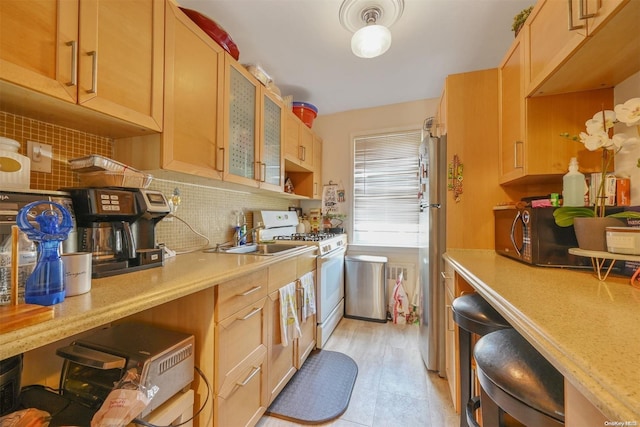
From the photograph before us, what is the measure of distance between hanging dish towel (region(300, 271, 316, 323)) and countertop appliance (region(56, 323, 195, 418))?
36.8 inches

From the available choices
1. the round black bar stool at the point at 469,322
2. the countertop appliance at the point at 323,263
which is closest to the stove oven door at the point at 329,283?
the countertop appliance at the point at 323,263

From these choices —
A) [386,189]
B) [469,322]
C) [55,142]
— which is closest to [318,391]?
[469,322]

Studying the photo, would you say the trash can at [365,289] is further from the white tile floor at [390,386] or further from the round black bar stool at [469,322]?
the round black bar stool at [469,322]

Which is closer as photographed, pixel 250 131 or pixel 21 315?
pixel 21 315

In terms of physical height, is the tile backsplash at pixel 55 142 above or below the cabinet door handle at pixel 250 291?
above

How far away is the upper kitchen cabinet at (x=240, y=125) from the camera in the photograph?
5.19ft

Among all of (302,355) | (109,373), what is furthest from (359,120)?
(109,373)

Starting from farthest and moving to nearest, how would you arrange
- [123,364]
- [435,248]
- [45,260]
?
1. [435,248]
2. [123,364]
3. [45,260]

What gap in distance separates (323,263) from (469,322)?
132cm

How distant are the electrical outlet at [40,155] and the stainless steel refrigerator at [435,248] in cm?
211

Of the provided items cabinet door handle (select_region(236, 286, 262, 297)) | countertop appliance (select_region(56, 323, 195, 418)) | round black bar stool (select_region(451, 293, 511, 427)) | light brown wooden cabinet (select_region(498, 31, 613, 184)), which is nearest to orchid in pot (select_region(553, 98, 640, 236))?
light brown wooden cabinet (select_region(498, 31, 613, 184))

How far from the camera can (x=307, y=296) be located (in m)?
1.88

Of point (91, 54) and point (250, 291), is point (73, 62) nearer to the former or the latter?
point (91, 54)

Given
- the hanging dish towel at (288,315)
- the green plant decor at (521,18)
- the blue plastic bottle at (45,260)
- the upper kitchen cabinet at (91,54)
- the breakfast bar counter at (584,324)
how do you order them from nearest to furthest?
the breakfast bar counter at (584,324) → the blue plastic bottle at (45,260) → the upper kitchen cabinet at (91,54) → the green plant decor at (521,18) → the hanging dish towel at (288,315)
